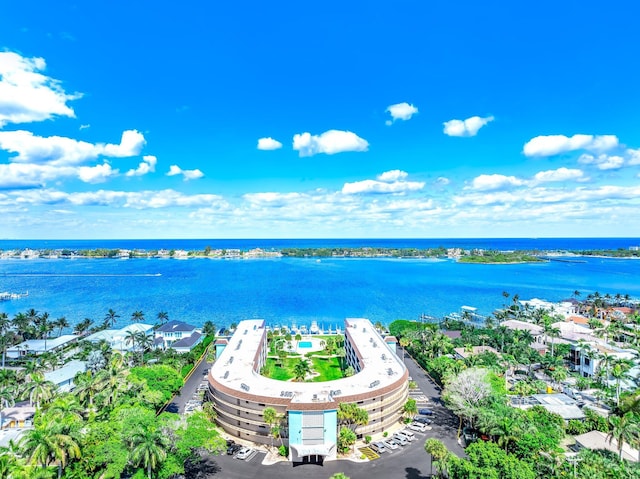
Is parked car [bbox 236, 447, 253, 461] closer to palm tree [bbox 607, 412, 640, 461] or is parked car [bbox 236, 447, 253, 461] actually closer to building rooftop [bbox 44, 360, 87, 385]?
building rooftop [bbox 44, 360, 87, 385]

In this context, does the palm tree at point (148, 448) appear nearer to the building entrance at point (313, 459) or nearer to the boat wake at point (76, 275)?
the building entrance at point (313, 459)

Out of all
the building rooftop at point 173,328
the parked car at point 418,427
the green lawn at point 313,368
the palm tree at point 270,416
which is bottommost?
the green lawn at point 313,368

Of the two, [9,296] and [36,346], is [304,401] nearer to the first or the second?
[36,346]

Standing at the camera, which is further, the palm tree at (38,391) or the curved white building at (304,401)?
the palm tree at (38,391)

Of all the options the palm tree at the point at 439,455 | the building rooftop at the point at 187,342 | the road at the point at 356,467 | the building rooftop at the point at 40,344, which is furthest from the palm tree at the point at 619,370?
the building rooftop at the point at 40,344

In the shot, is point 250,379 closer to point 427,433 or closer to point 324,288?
point 427,433

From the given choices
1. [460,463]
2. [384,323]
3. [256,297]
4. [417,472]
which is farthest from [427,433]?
[256,297]

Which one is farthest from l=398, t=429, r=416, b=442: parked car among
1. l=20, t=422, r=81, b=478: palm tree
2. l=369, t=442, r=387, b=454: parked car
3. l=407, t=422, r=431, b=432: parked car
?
l=20, t=422, r=81, b=478: palm tree
